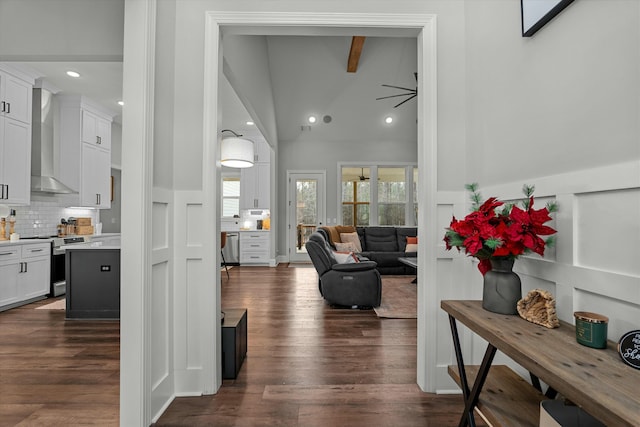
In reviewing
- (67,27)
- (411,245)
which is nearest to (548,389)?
(67,27)

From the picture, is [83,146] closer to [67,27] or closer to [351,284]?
[67,27]

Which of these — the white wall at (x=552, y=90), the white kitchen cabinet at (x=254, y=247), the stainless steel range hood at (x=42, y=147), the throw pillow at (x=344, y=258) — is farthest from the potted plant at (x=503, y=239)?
the white kitchen cabinet at (x=254, y=247)

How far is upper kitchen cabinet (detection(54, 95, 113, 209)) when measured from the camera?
17.7 feet

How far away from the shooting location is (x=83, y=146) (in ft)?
18.2

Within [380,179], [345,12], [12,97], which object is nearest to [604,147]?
[345,12]

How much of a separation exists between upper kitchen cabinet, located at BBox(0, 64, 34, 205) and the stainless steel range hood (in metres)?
0.26

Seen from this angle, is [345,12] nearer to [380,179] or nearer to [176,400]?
[176,400]

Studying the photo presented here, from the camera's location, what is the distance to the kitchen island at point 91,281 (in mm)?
3650

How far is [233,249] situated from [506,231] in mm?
7196

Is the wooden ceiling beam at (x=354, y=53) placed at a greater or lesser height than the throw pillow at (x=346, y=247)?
greater

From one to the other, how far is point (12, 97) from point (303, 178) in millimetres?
5551

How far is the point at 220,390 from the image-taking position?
2.12 m

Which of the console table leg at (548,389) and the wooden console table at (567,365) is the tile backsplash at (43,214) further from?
the console table leg at (548,389)

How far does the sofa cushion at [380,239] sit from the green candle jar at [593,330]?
5.84m
